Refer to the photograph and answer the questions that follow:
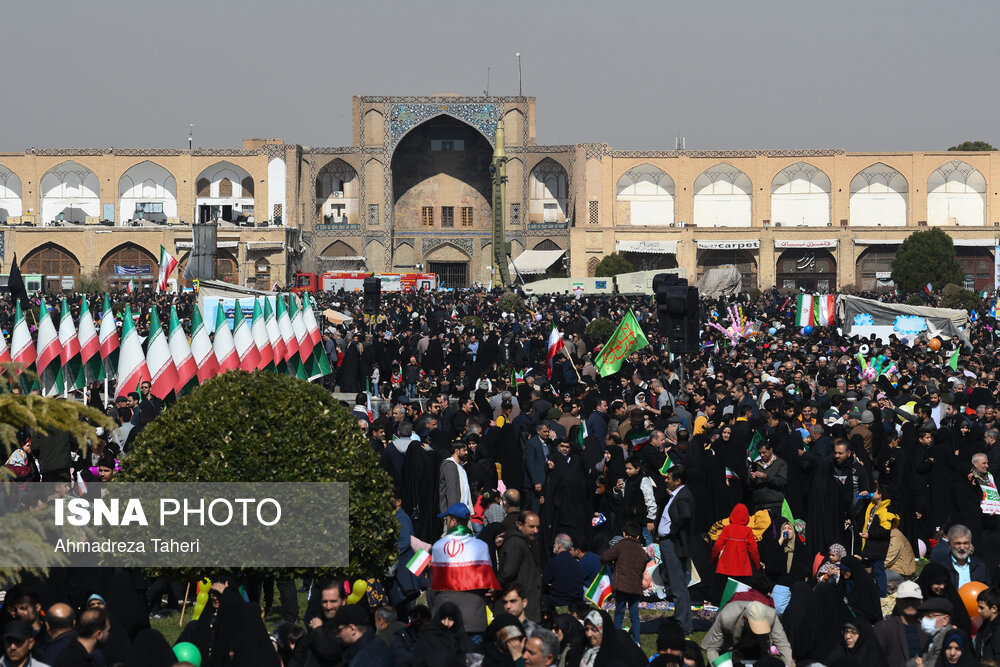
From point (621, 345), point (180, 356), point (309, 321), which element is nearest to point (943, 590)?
point (621, 345)

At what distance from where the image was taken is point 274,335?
56.3ft

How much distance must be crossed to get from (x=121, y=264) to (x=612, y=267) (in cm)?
1702

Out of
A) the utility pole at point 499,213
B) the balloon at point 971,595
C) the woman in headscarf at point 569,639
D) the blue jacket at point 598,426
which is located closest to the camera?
the woman in headscarf at point 569,639

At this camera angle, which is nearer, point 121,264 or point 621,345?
point 621,345

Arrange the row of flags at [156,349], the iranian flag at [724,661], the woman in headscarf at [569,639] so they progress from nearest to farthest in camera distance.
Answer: the woman in headscarf at [569,639] → the iranian flag at [724,661] → the row of flags at [156,349]

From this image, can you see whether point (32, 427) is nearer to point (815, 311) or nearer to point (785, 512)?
point (785, 512)

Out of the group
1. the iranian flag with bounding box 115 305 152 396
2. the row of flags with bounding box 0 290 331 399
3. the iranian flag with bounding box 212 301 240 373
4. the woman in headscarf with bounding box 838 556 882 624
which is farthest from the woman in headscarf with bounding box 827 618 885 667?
the iranian flag with bounding box 212 301 240 373

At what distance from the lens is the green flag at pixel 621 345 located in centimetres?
1578

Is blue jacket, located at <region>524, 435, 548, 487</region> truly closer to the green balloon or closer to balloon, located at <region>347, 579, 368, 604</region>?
→ balloon, located at <region>347, 579, 368, 604</region>

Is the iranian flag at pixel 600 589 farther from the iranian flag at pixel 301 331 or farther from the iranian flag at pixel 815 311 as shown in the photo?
the iranian flag at pixel 815 311

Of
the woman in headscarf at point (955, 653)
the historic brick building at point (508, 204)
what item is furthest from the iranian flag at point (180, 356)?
the historic brick building at point (508, 204)

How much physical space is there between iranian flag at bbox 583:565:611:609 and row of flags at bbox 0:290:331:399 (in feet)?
24.3

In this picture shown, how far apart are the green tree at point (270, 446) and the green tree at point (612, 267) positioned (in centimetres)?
3707

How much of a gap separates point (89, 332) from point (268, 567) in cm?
957
